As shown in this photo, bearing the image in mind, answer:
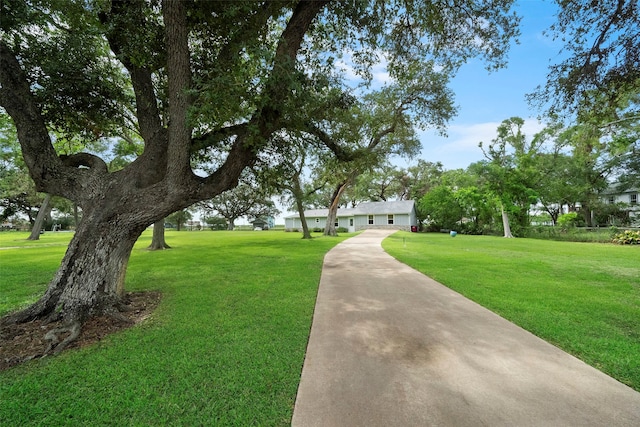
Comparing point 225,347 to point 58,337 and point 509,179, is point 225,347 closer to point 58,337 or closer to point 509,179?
point 58,337

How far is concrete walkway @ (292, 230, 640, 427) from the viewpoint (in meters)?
1.98

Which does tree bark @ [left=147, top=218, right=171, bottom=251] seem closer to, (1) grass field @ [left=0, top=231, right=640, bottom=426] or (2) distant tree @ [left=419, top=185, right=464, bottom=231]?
(1) grass field @ [left=0, top=231, right=640, bottom=426]

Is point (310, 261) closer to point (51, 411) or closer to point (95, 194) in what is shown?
point (95, 194)

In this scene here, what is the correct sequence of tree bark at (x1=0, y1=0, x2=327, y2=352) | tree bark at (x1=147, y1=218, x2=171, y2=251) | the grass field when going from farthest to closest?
1. tree bark at (x1=147, y1=218, x2=171, y2=251)
2. tree bark at (x1=0, y1=0, x2=327, y2=352)
3. the grass field

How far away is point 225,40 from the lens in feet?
17.3

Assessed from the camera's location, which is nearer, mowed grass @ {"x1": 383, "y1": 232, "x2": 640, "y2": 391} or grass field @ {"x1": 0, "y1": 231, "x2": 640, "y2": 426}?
grass field @ {"x1": 0, "y1": 231, "x2": 640, "y2": 426}

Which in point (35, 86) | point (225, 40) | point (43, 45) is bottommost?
point (35, 86)

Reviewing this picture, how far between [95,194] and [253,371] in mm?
3885

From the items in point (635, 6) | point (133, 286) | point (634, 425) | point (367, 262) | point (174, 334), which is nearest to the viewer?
point (634, 425)

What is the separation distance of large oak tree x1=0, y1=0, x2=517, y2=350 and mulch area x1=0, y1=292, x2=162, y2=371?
0.13 m

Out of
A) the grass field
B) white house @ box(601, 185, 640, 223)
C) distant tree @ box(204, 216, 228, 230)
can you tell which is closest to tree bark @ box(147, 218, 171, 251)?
the grass field

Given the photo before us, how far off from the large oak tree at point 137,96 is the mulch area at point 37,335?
13 cm

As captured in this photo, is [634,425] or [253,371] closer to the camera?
[634,425]

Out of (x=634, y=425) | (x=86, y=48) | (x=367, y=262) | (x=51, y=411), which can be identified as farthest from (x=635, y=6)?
(x=86, y=48)
